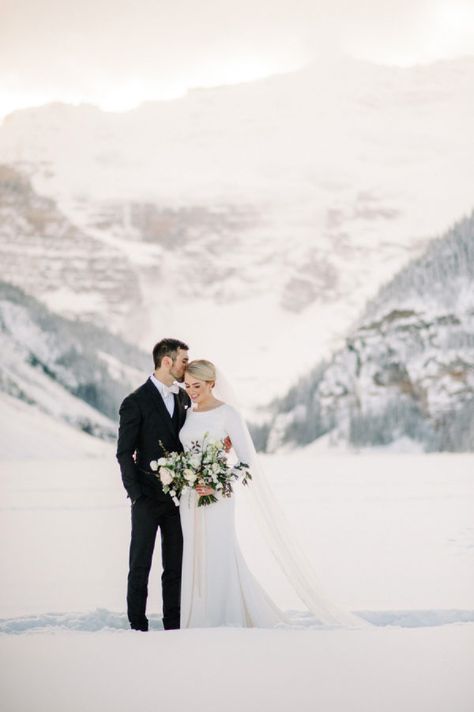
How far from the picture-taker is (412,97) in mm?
98062

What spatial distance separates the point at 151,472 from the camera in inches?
179

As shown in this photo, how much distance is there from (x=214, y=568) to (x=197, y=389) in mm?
796

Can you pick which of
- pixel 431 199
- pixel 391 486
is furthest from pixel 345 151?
pixel 391 486

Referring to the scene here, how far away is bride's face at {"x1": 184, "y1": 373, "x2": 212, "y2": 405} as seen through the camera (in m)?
4.57

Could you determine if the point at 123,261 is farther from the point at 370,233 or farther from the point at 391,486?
the point at 391,486

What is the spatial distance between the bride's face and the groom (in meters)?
0.11

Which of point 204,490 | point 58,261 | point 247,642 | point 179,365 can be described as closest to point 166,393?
point 179,365

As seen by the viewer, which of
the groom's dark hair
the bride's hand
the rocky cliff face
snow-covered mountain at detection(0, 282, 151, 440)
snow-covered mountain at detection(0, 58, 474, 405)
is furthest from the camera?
snow-covered mountain at detection(0, 58, 474, 405)

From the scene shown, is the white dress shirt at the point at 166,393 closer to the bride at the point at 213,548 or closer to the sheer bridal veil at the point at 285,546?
the bride at the point at 213,548

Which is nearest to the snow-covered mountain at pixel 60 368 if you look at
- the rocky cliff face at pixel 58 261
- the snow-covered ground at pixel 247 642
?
the rocky cliff face at pixel 58 261

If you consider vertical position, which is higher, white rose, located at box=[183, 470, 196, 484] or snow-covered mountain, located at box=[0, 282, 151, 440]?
snow-covered mountain, located at box=[0, 282, 151, 440]

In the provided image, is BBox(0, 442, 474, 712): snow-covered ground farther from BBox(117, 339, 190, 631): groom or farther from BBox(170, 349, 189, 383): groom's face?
BBox(170, 349, 189, 383): groom's face

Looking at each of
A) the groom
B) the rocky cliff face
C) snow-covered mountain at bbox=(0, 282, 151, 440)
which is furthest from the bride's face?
the rocky cliff face

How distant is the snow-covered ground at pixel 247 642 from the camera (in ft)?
11.3
